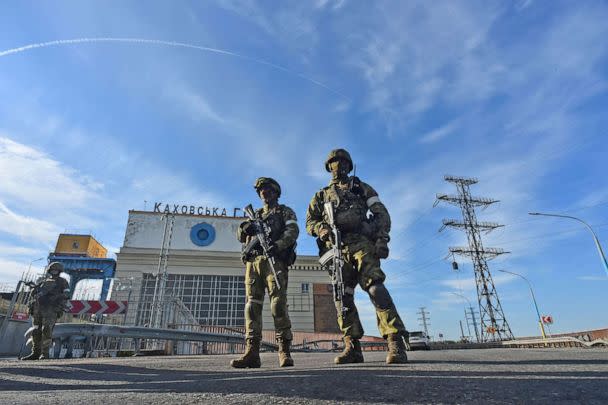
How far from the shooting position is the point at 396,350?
3211mm

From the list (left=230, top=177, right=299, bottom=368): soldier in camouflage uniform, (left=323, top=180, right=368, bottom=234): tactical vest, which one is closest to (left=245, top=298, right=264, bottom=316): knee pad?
(left=230, top=177, right=299, bottom=368): soldier in camouflage uniform

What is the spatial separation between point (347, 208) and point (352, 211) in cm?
8

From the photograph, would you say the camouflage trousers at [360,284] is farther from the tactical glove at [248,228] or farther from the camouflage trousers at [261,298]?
the tactical glove at [248,228]

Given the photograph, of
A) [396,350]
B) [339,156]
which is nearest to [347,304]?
[396,350]

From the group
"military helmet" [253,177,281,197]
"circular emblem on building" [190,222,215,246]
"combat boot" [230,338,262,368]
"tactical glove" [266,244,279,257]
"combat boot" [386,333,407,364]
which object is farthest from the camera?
"circular emblem on building" [190,222,215,246]

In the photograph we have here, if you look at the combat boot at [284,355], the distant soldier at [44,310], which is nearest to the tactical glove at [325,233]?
the combat boot at [284,355]

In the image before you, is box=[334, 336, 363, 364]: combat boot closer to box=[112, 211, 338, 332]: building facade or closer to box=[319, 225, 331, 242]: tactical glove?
box=[319, 225, 331, 242]: tactical glove

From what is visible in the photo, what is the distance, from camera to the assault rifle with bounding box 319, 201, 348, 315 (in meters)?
3.85

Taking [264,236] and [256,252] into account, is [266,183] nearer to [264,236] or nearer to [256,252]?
[264,236]

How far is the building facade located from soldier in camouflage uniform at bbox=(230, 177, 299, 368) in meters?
21.2

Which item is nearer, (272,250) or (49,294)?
(272,250)

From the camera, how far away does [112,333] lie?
8617mm

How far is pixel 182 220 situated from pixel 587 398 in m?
29.3

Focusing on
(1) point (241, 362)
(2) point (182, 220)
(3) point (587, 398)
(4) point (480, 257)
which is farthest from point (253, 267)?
(4) point (480, 257)
